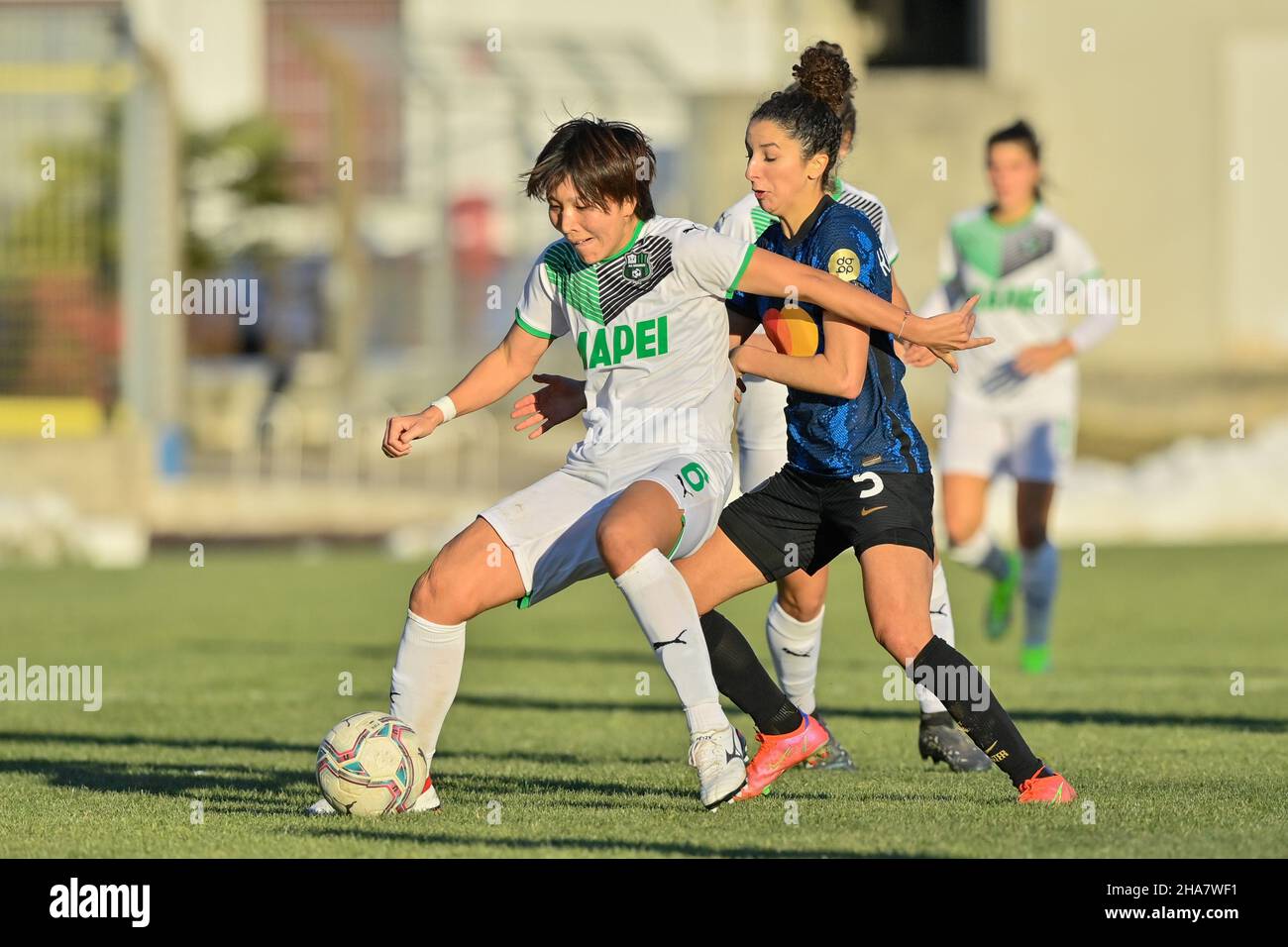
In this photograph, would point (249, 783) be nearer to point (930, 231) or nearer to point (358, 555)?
point (358, 555)

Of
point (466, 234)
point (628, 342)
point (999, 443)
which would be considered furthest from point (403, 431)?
point (466, 234)

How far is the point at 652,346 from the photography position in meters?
5.79

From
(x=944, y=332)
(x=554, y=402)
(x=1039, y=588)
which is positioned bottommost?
(x=1039, y=588)

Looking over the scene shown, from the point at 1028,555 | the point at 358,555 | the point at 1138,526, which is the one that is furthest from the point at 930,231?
the point at 1028,555

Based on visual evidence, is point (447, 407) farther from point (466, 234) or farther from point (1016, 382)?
point (466, 234)

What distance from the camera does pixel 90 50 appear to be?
20.3 m

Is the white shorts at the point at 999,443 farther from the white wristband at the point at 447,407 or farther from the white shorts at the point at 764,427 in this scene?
the white wristband at the point at 447,407

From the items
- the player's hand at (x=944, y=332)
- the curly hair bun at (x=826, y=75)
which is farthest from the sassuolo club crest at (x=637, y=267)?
the curly hair bun at (x=826, y=75)

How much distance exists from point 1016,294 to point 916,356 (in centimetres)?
436

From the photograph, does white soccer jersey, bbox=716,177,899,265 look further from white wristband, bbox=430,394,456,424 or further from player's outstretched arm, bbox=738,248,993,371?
white wristband, bbox=430,394,456,424

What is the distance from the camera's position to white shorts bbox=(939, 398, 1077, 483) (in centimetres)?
995

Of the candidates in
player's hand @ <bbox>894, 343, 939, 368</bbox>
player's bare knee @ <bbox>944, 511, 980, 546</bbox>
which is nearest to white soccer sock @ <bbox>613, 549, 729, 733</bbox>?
player's hand @ <bbox>894, 343, 939, 368</bbox>

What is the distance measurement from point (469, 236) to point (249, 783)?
77.8 feet

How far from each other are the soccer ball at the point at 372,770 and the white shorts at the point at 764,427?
1.79 meters
